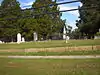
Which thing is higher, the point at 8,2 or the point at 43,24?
the point at 8,2

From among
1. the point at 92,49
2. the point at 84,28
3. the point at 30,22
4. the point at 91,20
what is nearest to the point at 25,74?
the point at 92,49

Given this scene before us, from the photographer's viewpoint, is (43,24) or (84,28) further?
(84,28)

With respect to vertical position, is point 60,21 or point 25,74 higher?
point 60,21

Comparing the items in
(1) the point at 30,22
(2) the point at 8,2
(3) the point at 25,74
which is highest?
(2) the point at 8,2

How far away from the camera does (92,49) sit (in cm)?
3344

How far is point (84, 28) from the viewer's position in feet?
349

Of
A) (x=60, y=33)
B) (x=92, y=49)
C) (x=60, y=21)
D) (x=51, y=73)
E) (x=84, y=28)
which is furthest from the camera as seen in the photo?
(x=60, y=33)

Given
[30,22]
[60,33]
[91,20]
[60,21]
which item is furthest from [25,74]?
[60,33]

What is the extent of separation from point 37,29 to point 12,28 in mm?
7384

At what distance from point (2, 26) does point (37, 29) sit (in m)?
10.3

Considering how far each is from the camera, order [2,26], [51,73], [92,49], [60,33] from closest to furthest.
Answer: [51,73] < [92,49] < [2,26] < [60,33]

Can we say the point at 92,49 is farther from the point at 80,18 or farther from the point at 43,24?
the point at 80,18

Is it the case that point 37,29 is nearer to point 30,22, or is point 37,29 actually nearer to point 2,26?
point 30,22

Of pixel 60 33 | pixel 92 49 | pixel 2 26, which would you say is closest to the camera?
pixel 92 49
